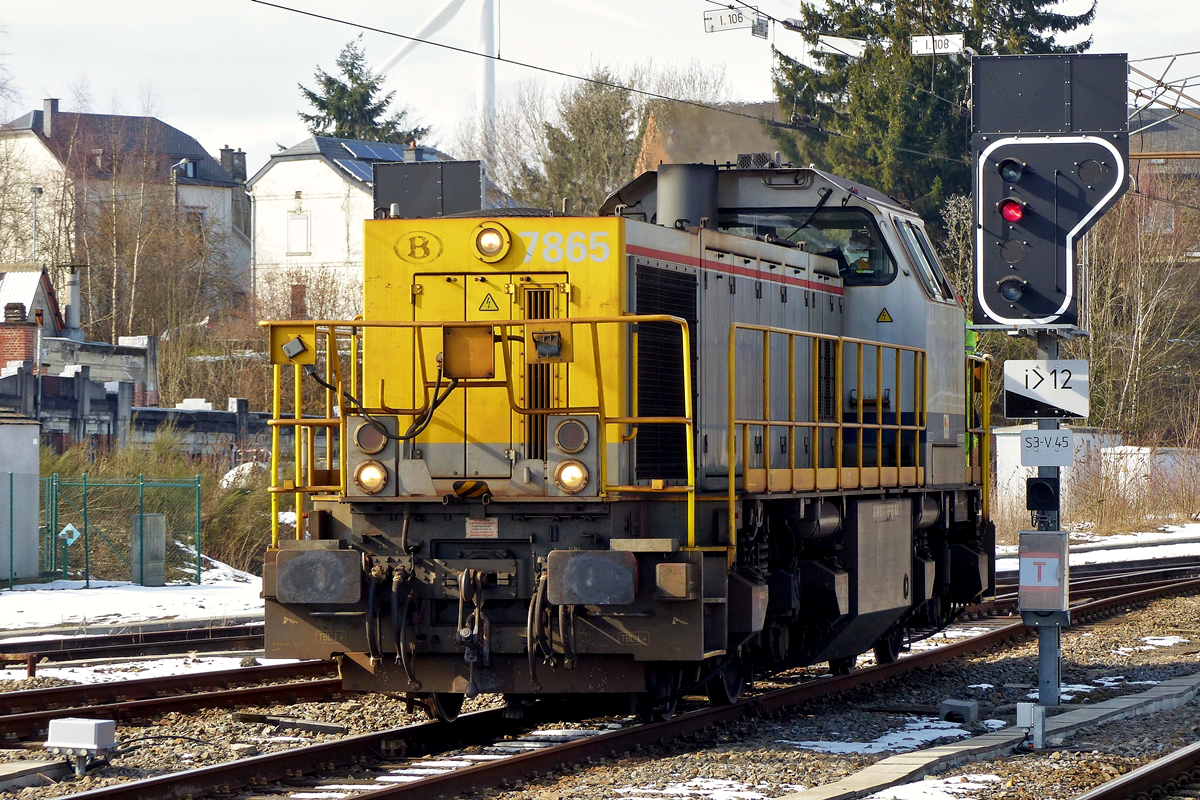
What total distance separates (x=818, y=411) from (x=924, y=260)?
2.79m

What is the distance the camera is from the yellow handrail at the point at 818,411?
7922mm

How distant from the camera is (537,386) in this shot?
8086mm

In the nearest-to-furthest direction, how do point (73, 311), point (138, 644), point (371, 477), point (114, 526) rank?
point (371, 477) → point (138, 644) → point (114, 526) → point (73, 311)

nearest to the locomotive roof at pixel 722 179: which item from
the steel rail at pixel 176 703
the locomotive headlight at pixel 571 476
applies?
the locomotive headlight at pixel 571 476

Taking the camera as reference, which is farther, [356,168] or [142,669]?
[356,168]

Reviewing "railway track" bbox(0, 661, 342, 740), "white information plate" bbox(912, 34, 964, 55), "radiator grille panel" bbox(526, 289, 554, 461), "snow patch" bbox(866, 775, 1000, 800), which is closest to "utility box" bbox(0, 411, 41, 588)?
"railway track" bbox(0, 661, 342, 740)

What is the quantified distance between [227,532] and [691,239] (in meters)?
15.0

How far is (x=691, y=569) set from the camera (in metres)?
7.53

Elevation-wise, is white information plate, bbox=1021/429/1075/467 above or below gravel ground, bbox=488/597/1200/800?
above

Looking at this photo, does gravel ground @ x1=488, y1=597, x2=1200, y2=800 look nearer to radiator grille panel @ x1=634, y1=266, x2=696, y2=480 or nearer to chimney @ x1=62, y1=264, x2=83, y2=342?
radiator grille panel @ x1=634, y1=266, x2=696, y2=480

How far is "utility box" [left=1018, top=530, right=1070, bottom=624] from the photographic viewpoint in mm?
9422

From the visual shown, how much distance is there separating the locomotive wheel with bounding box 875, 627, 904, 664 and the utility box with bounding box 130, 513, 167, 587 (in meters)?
11.2

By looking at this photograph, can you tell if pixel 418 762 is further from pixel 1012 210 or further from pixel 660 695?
pixel 1012 210

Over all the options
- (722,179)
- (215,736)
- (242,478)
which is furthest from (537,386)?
(242,478)
